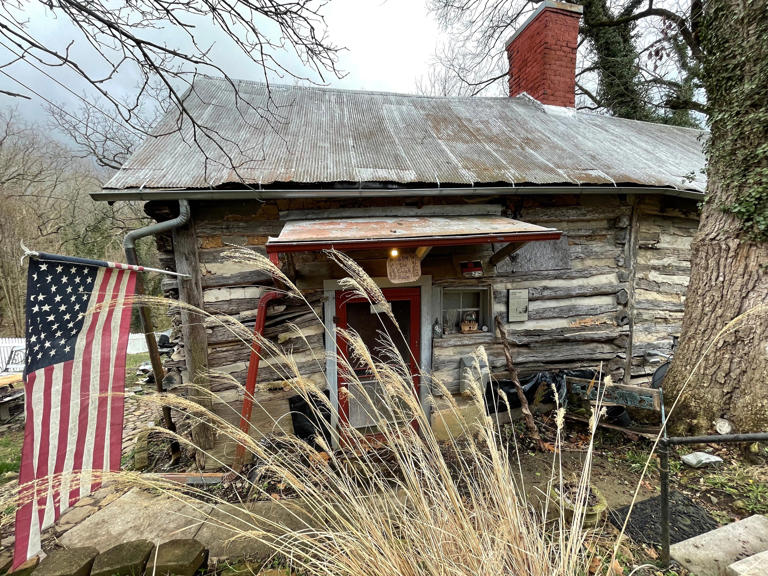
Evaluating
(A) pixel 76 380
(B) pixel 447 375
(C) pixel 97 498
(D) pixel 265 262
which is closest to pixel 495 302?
(B) pixel 447 375

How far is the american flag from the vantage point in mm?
1868

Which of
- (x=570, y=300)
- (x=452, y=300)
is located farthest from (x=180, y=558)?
(x=570, y=300)

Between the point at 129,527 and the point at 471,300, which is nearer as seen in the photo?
the point at 129,527

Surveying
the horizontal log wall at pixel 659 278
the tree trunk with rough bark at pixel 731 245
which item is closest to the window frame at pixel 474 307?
the tree trunk with rough bark at pixel 731 245

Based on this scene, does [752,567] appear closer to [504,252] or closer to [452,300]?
[504,252]

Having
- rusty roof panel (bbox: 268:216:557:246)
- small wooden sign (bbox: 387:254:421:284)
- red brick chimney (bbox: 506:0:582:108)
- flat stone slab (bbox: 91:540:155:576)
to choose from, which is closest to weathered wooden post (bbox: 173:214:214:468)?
rusty roof panel (bbox: 268:216:557:246)

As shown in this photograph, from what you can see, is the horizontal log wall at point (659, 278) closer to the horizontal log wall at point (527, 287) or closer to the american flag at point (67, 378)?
the horizontal log wall at point (527, 287)

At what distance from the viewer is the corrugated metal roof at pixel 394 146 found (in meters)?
3.49

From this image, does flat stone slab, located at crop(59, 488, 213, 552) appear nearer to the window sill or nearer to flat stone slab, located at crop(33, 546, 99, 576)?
flat stone slab, located at crop(33, 546, 99, 576)

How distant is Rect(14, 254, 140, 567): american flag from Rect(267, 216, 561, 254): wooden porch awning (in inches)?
48.4

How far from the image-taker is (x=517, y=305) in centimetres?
431

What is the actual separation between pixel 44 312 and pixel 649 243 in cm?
644

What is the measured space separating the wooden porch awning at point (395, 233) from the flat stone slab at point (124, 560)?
2.33 m

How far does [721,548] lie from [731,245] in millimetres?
2679
